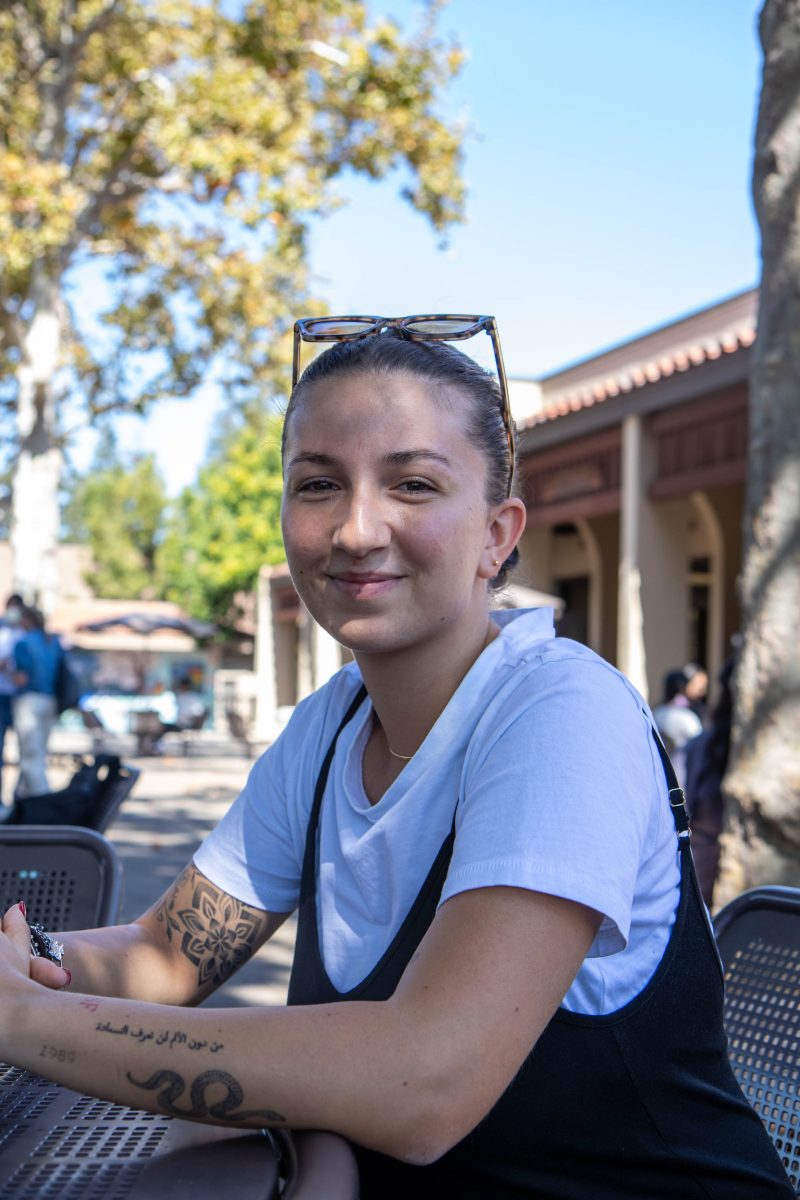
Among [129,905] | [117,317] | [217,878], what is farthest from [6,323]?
[217,878]

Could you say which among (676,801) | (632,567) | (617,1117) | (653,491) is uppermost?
(653,491)

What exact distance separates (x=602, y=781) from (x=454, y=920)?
0.22 metres

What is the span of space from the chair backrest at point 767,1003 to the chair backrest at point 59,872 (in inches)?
42.7

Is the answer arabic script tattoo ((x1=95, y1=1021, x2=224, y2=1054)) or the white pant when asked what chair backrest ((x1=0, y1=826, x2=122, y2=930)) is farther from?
the white pant

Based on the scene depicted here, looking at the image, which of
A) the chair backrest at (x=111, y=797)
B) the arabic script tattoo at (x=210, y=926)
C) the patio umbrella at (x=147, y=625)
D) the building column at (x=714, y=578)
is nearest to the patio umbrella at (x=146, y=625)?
the patio umbrella at (x=147, y=625)

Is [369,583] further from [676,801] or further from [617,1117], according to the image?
[617,1117]

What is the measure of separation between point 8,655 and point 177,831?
2202 mm

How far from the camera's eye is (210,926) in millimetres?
1976

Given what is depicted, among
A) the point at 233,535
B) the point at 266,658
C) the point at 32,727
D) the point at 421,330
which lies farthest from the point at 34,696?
the point at 233,535

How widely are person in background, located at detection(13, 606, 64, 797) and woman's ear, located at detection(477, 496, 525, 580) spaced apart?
32.1ft

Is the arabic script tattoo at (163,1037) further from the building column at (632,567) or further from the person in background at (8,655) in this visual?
the building column at (632,567)

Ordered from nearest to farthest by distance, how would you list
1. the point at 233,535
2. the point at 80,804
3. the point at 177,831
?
1. the point at 80,804
2. the point at 177,831
3. the point at 233,535

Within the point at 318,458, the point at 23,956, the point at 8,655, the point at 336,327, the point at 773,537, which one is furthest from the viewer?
the point at 8,655

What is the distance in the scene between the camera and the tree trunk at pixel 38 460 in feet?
53.5
